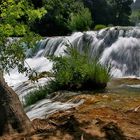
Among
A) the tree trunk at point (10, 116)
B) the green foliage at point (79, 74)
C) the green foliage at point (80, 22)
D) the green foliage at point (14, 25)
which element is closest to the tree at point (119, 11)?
the green foliage at point (80, 22)

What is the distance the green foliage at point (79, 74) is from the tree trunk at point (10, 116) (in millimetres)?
5174

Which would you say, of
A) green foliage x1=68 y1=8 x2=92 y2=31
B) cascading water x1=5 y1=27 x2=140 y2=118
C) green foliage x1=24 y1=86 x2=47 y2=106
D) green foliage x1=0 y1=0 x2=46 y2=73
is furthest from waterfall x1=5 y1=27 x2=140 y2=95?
green foliage x1=0 y1=0 x2=46 y2=73

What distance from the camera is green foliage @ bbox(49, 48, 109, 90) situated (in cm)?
1298

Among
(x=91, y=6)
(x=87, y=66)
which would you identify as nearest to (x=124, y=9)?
(x=91, y=6)

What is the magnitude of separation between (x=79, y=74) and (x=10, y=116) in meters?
5.85

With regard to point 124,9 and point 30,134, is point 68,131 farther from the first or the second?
point 124,9

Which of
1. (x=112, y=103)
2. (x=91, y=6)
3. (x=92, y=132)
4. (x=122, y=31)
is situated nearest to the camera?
(x=92, y=132)

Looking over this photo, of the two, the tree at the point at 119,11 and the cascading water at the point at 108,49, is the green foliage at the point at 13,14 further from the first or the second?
the tree at the point at 119,11

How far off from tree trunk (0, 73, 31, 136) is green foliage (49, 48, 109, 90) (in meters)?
5.17

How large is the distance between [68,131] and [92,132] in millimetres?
372

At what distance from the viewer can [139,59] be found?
2359 centimetres

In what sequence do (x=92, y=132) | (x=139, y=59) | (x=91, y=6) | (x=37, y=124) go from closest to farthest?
(x=92, y=132) → (x=37, y=124) → (x=139, y=59) → (x=91, y=6)

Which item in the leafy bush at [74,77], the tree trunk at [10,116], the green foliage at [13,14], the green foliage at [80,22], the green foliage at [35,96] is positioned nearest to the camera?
the tree trunk at [10,116]

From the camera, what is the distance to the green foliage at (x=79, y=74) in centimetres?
1298
